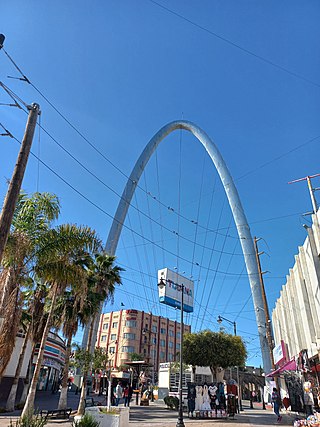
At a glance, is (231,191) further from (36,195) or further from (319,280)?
(36,195)

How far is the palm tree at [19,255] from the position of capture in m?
11.8

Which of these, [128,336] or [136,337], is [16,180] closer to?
[128,336]

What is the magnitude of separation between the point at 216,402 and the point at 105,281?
40.4 ft

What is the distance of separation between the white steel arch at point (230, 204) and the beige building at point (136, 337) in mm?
43844

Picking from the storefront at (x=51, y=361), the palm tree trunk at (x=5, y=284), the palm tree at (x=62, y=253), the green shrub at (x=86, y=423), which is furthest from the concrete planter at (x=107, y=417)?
the storefront at (x=51, y=361)

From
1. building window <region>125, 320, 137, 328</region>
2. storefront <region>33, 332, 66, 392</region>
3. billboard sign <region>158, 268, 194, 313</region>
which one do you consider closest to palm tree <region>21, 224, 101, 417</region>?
storefront <region>33, 332, 66, 392</region>

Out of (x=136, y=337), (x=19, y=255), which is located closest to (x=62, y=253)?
(x=19, y=255)

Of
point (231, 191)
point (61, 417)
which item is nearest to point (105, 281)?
point (61, 417)

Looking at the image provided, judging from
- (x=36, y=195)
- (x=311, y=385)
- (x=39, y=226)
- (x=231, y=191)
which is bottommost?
(x=311, y=385)

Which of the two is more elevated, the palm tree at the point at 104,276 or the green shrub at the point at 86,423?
the palm tree at the point at 104,276

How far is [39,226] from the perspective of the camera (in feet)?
50.1

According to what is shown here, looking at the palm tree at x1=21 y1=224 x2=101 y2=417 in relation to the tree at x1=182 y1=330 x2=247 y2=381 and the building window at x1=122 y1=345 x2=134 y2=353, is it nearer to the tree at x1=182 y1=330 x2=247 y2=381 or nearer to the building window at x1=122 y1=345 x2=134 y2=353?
the tree at x1=182 y1=330 x2=247 y2=381

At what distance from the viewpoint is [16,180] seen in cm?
961

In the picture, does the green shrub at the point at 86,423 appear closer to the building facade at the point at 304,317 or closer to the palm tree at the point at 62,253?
the palm tree at the point at 62,253
